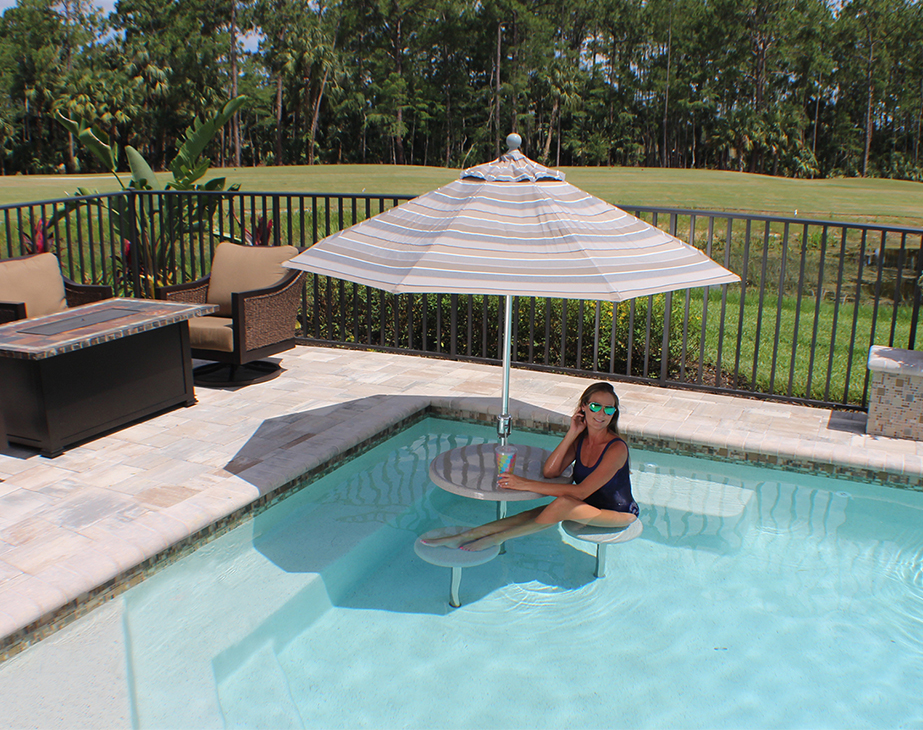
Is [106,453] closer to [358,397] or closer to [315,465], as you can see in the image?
[315,465]

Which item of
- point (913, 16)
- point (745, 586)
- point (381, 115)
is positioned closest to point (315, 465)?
point (745, 586)

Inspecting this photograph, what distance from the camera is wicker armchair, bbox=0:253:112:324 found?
5402 millimetres

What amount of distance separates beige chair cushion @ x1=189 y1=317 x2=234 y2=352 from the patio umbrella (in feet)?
7.59

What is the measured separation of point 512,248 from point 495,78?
1940 inches

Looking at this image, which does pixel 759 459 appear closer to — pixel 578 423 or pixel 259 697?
pixel 578 423

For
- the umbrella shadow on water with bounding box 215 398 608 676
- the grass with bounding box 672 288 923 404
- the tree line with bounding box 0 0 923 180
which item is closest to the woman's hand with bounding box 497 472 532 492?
the umbrella shadow on water with bounding box 215 398 608 676

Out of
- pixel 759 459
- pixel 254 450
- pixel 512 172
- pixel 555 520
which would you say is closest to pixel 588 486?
pixel 555 520

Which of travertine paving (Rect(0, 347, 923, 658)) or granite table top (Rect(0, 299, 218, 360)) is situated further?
granite table top (Rect(0, 299, 218, 360))

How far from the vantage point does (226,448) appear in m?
4.36

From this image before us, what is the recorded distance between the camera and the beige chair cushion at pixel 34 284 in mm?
5395

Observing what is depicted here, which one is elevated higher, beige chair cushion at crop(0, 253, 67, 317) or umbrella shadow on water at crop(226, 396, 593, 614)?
beige chair cushion at crop(0, 253, 67, 317)

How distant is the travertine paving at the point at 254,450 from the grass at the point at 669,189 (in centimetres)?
1496

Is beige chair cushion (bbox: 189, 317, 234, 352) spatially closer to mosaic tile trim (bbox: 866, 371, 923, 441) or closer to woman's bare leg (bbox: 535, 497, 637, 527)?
woman's bare leg (bbox: 535, 497, 637, 527)

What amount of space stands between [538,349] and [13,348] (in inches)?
171
